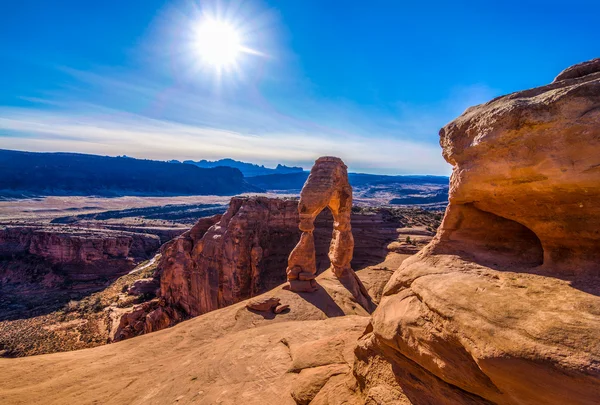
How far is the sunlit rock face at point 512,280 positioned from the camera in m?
2.95

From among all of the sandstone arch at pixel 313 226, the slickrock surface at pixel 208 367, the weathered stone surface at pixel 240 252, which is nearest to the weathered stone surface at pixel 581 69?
the slickrock surface at pixel 208 367

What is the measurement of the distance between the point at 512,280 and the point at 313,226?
12135 mm

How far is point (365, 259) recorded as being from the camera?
2570 cm

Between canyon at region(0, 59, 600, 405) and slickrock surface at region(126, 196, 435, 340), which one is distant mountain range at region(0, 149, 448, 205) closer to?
slickrock surface at region(126, 196, 435, 340)

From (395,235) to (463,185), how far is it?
25013mm

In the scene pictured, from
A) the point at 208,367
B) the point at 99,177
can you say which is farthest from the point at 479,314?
the point at 99,177

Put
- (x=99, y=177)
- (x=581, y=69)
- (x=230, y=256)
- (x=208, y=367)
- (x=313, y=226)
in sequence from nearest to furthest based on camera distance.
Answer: (x=581, y=69) → (x=208, y=367) → (x=313, y=226) → (x=230, y=256) → (x=99, y=177)

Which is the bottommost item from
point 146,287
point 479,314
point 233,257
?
point 146,287

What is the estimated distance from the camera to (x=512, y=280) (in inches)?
153

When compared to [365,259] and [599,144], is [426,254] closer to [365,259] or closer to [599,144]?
[599,144]

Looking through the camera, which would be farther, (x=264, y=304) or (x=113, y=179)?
(x=113, y=179)

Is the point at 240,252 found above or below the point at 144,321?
above

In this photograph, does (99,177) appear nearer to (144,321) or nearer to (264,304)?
(144,321)

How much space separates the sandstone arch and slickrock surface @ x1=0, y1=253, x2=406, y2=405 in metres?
3.41
